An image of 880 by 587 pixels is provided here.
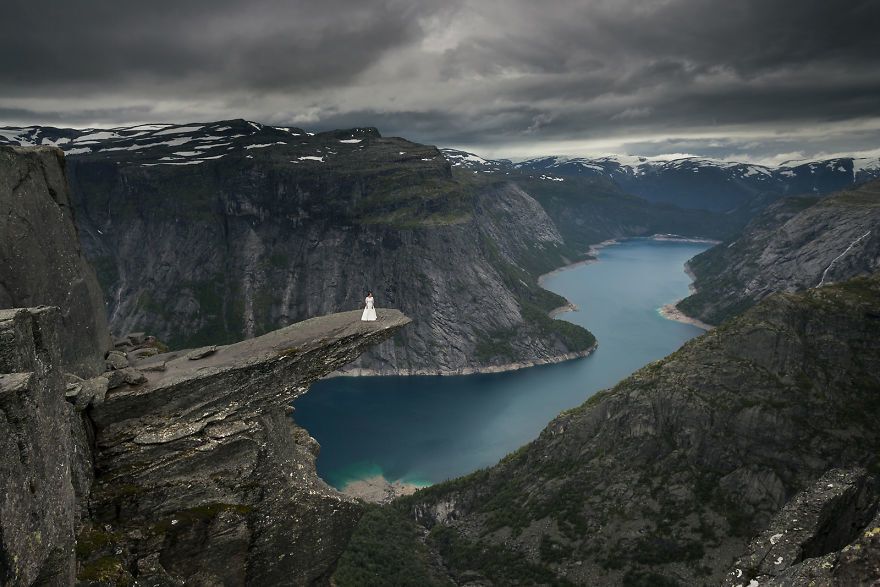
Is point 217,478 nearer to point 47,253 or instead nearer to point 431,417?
point 47,253

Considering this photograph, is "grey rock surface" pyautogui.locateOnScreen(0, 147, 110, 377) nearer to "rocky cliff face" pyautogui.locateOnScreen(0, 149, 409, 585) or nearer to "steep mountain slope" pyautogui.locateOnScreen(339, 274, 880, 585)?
"rocky cliff face" pyautogui.locateOnScreen(0, 149, 409, 585)

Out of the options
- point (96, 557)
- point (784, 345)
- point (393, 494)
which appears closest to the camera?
point (96, 557)

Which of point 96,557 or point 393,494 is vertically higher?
point 96,557

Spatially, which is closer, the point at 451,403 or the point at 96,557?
the point at 96,557

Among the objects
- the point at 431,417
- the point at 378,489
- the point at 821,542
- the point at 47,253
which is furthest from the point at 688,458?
Result: the point at 431,417

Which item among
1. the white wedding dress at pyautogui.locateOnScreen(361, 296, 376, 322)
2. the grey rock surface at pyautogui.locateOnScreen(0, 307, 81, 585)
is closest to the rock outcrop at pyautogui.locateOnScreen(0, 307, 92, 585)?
the grey rock surface at pyautogui.locateOnScreen(0, 307, 81, 585)

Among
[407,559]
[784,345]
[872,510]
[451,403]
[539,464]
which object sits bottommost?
[451,403]

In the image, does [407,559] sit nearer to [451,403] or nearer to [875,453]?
[875,453]

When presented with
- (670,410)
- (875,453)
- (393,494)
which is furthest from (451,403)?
(875,453)
